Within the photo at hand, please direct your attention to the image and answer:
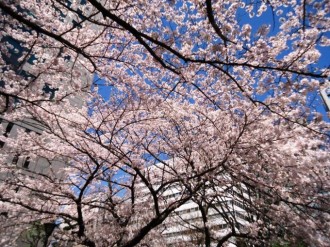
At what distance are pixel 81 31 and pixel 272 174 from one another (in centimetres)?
743

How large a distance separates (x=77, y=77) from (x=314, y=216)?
919 centimetres

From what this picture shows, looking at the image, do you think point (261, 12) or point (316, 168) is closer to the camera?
point (261, 12)

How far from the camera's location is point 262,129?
8.16m

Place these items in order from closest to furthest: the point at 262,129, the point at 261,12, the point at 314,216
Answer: the point at 261,12
the point at 262,129
the point at 314,216

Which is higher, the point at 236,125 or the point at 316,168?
the point at 236,125

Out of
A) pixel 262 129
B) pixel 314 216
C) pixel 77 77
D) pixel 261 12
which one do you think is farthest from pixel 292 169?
pixel 77 77

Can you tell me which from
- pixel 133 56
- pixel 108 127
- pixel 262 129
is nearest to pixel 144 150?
pixel 108 127

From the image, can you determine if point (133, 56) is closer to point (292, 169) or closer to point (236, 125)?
point (236, 125)

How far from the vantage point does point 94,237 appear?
11016 mm

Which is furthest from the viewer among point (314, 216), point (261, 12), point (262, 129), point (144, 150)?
point (144, 150)

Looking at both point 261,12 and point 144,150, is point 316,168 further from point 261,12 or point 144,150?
point 144,150

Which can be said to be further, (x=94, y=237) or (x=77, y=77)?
(x=94, y=237)

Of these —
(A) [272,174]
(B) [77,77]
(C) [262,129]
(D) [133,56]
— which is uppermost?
(D) [133,56]

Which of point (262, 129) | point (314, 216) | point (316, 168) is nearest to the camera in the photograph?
point (262, 129)
